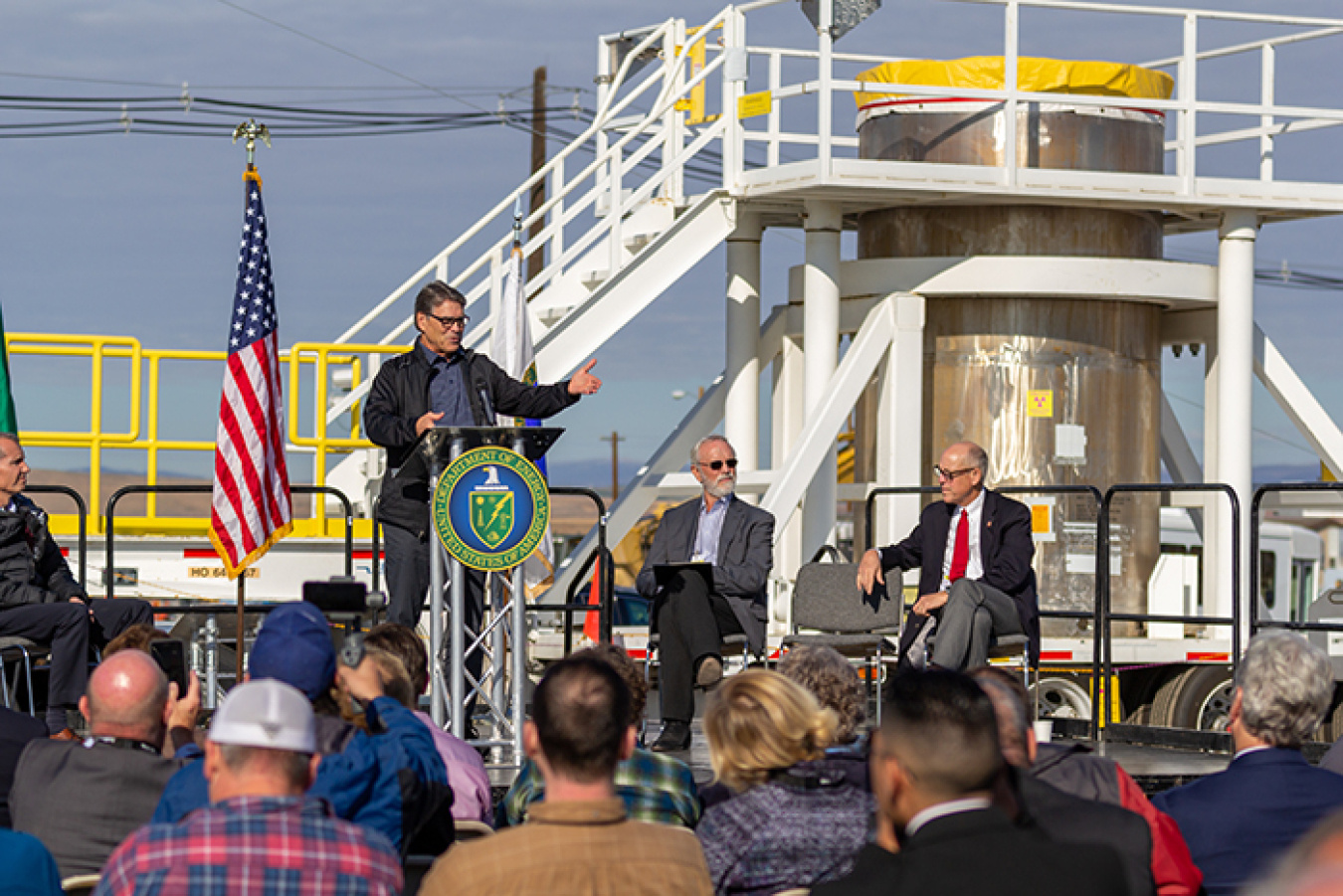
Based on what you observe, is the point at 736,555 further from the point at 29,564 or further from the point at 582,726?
the point at 582,726

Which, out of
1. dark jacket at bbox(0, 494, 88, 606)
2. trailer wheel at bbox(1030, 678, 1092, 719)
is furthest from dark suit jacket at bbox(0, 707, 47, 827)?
trailer wheel at bbox(1030, 678, 1092, 719)

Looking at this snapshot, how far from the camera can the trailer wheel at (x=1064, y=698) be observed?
1281cm

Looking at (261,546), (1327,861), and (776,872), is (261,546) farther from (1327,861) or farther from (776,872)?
(1327,861)

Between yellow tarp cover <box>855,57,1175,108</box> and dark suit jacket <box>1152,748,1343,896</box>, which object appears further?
yellow tarp cover <box>855,57,1175,108</box>

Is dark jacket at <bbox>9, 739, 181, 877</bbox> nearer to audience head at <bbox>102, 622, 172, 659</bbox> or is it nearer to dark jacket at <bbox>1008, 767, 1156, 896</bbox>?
audience head at <bbox>102, 622, 172, 659</bbox>

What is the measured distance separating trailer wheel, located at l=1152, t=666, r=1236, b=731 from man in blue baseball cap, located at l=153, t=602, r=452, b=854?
9710mm

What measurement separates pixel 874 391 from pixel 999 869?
1126 cm

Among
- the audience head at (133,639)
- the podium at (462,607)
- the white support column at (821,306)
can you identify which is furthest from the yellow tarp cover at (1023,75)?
the audience head at (133,639)

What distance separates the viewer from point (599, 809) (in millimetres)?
3463

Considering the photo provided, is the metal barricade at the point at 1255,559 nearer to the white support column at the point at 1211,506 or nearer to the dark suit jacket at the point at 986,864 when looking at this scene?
the white support column at the point at 1211,506

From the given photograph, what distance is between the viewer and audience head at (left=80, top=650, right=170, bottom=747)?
486cm

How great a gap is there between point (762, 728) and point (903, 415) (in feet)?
29.6

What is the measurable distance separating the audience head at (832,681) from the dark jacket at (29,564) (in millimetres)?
4832

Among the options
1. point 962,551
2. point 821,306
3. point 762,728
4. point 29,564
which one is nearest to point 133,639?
point 29,564
